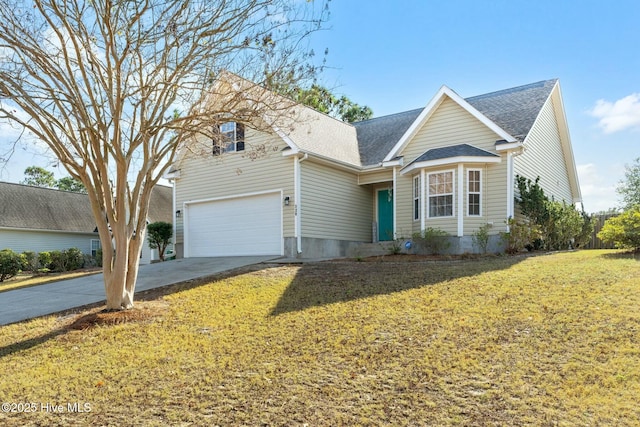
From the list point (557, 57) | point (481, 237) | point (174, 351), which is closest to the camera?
point (174, 351)

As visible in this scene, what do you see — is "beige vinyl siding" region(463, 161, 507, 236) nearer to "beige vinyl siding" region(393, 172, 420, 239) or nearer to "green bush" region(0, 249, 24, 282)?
"beige vinyl siding" region(393, 172, 420, 239)

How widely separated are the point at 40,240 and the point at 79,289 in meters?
18.0

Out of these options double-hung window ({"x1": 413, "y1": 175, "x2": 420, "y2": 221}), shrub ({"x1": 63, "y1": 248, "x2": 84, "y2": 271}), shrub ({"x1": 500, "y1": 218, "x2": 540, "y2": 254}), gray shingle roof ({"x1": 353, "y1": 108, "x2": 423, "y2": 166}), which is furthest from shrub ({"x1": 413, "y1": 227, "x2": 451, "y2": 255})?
shrub ({"x1": 63, "y1": 248, "x2": 84, "y2": 271})

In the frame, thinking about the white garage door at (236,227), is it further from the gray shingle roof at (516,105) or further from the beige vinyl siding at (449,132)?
the gray shingle roof at (516,105)

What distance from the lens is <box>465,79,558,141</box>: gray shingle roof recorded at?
14.5 metres

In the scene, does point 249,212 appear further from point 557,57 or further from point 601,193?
point 601,193

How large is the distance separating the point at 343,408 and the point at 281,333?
7.31ft

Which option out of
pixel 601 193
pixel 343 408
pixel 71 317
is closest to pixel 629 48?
pixel 343 408

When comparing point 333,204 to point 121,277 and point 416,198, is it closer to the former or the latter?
point 416,198

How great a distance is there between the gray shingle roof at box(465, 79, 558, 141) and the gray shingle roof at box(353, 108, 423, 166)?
9.32ft

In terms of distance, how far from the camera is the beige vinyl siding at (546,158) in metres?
14.8

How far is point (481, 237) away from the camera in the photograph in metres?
13.0

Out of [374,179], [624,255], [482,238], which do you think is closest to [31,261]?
[374,179]

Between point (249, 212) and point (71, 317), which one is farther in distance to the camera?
point (249, 212)
